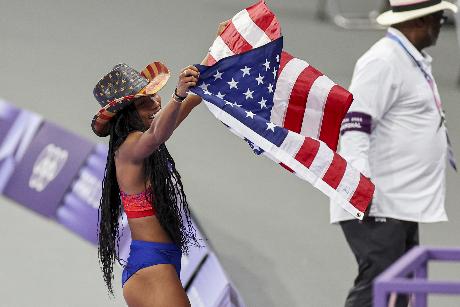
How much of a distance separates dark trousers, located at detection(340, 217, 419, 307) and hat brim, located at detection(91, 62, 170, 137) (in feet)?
4.08

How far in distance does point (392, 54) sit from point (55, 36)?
10.5 ft

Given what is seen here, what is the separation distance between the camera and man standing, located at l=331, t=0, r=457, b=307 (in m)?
5.66

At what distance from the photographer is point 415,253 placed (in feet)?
11.6

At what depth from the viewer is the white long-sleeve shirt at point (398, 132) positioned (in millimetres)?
5652

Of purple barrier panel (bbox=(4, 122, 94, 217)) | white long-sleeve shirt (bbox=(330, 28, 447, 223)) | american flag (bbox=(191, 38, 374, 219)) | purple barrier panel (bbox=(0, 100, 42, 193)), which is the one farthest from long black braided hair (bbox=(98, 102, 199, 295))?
purple barrier panel (bbox=(0, 100, 42, 193))

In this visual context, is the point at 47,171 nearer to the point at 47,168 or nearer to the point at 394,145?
the point at 47,168

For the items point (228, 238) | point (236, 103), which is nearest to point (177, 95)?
point (236, 103)

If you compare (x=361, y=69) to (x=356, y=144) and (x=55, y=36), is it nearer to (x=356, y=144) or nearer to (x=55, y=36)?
(x=356, y=144)

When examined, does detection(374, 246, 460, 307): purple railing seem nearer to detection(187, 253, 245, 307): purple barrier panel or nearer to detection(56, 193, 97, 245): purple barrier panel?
detection(187, 253, 245, 307): purple barrier panel

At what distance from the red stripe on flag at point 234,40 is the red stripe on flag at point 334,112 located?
45 centimetres

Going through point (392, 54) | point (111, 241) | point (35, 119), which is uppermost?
point (392, 54)

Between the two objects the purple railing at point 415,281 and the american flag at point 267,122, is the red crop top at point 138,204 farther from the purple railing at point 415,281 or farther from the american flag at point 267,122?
the purple railing at point 415,281

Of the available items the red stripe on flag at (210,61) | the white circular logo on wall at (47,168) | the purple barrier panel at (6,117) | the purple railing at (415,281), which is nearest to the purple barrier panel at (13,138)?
the purple barrier panel at (6,117)

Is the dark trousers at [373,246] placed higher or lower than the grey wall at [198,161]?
higher
